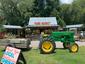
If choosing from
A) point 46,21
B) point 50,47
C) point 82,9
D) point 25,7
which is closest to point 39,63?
point 50,47

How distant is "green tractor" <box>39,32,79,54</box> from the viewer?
20.5 m

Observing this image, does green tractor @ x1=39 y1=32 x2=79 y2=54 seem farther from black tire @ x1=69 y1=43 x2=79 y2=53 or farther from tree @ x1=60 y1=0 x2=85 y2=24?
tree @ x1=60 y1=0 x2=85 y2=24

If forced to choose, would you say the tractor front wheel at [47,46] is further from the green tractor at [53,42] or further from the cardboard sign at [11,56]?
the cardboard sign at [11,56]

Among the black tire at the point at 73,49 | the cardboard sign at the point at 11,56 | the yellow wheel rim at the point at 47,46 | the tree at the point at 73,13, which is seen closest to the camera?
the cardboard sign at the point at 11,56

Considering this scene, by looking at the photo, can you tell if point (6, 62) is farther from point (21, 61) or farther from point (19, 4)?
point (19, 4)

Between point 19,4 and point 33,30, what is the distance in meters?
19.1

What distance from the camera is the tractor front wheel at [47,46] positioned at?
66.9ft

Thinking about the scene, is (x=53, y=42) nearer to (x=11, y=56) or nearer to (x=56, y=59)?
(x=56, y=59)

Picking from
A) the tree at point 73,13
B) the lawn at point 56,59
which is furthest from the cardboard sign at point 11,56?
the tree at point 73,13

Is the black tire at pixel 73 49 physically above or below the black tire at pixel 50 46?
below

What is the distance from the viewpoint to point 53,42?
20484 millimetres

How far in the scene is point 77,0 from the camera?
92875 millimetres

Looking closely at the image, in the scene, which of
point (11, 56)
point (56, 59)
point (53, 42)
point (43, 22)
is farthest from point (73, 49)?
point (43, 22)

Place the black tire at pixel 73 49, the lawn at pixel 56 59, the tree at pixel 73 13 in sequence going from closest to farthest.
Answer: the lawn at pixel 56 59
the black tire at pixel 73 49
the tree at pixel 73 13
